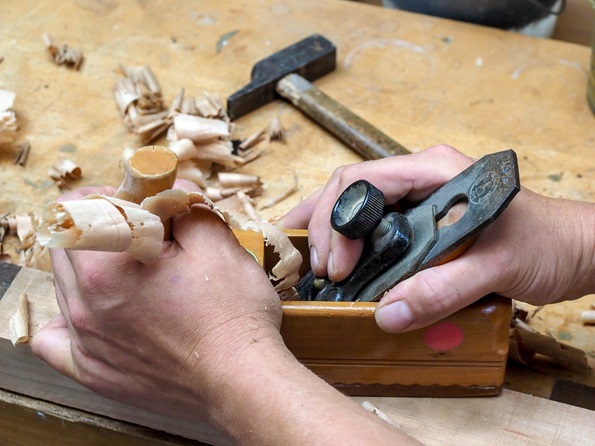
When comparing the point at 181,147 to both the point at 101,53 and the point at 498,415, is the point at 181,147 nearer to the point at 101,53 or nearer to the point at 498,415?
the point at 101,53

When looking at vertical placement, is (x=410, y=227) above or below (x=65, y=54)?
above

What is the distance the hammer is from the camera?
1.49 metres

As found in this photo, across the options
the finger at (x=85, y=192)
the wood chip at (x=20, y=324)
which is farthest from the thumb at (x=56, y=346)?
the finger at (x=85, y=192)

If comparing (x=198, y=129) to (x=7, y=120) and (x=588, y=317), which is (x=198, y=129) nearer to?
(x=7, y=120)

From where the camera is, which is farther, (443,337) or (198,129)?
(198,129)

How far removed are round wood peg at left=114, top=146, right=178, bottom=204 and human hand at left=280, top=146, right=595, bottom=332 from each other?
27 centimetres

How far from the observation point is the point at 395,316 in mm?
897

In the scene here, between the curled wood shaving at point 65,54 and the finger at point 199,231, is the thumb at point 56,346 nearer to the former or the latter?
the finger at point 199,231

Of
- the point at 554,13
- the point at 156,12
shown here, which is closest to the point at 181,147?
the point at 156,12

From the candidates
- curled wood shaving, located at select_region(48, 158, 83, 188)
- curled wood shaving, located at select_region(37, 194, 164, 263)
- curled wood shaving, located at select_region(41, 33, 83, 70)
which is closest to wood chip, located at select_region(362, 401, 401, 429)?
curled wood shaving, located at select_region(37, 194, 164, 263)

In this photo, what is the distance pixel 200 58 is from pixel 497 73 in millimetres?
691

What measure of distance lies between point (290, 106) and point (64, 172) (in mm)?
509

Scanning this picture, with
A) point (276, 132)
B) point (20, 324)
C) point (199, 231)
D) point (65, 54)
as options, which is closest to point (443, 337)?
point (199, 231)

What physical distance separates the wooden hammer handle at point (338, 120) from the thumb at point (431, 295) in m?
0.56
